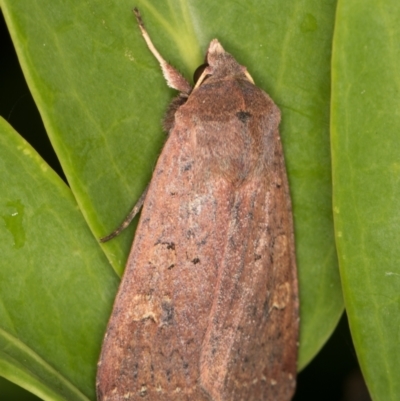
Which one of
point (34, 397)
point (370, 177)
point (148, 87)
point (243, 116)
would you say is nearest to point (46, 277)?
point (34, 397)

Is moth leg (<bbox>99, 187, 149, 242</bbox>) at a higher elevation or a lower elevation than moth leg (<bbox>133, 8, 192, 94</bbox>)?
lower

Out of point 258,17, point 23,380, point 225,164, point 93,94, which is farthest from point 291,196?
point 23,380

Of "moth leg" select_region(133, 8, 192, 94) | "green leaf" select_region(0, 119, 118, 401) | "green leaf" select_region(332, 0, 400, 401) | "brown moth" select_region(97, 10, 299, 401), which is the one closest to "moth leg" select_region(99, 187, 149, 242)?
"brown moth" select_region(97, 10, 299, 401)

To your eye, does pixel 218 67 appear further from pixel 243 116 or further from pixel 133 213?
pixel 133 213

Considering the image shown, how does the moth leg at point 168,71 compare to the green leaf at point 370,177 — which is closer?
the green leaf at point 370,177

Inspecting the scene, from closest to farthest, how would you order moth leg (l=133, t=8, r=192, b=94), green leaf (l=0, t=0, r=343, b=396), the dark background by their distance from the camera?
1. green leaf (l=0, t=0, r=343, b=396)
2. moth leg (l=133, t=8, r=192, b=94)
3. the dark background

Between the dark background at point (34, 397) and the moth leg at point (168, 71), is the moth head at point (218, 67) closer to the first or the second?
the moth leg at point (168, 71)

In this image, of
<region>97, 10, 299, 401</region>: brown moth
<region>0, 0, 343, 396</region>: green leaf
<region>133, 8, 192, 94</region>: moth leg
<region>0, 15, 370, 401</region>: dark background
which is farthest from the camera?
<region>0, 15, 370, 401</region>: dark background

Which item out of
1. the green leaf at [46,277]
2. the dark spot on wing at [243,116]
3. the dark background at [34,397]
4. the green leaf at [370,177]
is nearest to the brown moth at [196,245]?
the dark spot on wing at [243,116]

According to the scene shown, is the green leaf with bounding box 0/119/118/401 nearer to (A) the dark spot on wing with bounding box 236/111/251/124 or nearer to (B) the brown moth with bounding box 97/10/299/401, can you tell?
(B) the brown moth with bounding box 97/10/299/401
